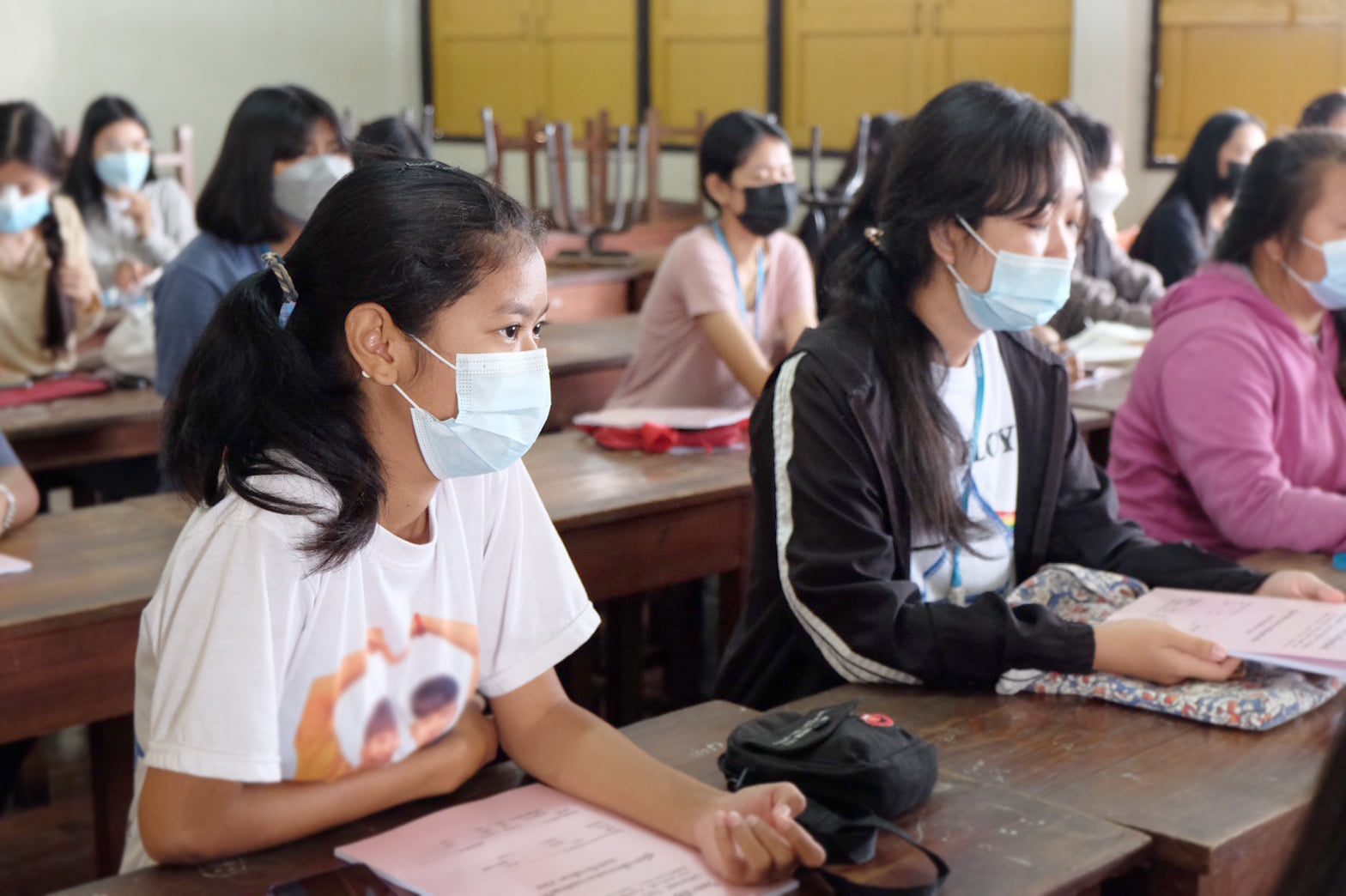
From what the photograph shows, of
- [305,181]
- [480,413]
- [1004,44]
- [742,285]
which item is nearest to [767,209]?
[742,285]

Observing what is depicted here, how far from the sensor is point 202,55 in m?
8.62

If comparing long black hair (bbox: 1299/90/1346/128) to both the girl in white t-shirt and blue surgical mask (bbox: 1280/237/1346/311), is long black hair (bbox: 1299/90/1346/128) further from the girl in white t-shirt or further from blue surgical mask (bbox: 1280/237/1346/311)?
the girl in white t-shirt

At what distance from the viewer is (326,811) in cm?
119

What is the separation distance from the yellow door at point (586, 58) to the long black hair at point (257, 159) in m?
5.81

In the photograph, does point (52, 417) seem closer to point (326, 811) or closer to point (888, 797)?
point (326, 811)

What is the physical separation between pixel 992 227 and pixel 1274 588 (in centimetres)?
52

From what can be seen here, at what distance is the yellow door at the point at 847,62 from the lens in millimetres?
7152

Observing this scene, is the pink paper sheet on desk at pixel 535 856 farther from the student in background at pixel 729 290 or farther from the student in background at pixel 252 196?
the student in background at pixel 729 290

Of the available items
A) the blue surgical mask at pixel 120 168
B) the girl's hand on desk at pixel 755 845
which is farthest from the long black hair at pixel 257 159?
the blue surgical mask at pixel 120 168

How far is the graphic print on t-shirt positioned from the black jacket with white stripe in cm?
43

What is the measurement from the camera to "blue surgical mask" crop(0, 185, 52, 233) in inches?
142

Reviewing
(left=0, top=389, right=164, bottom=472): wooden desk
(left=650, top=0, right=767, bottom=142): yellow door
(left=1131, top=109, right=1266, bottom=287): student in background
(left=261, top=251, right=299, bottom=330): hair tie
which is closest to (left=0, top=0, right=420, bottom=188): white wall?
(left=650, top=0, right=767, bottom=142): yellow door

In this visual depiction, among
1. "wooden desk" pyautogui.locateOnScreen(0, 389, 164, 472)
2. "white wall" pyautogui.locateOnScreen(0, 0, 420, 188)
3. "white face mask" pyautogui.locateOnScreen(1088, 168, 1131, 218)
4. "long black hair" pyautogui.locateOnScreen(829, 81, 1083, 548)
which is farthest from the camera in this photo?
"white wall" pyautogui.locateOnScreen(0, 0, 420, 188)

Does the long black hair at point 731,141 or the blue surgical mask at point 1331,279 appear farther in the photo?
the long black hair at point 731,141
